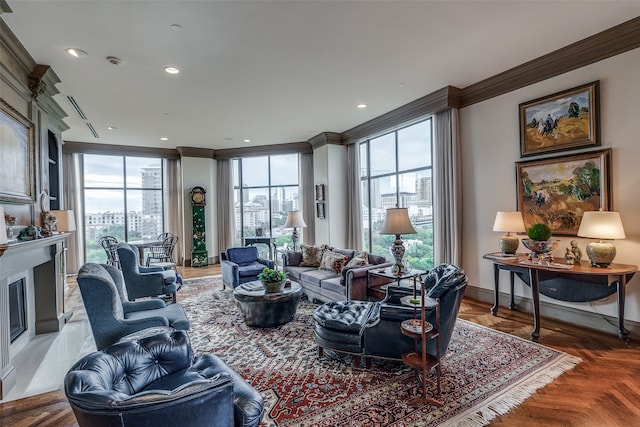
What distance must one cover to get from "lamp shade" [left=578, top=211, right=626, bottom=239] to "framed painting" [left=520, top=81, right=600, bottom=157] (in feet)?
2.97

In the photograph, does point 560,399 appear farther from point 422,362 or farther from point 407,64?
point 407,64

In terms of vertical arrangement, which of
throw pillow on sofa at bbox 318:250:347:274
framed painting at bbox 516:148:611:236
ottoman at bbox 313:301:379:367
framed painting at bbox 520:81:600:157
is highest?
framed painting at bbox 520:81:600:157

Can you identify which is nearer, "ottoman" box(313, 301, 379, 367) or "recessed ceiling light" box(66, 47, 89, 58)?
"ottoman" box(313, 301, 379, 367)

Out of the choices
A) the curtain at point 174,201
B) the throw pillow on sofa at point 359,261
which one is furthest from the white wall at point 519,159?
the curtain at point 174,201

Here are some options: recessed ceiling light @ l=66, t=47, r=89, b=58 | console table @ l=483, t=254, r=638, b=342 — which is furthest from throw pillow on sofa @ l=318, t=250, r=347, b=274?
recessed ceiling light @ l=66, t=47, r=89, b=58

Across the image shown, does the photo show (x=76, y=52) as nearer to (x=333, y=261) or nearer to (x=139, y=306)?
(x=139, y=306)

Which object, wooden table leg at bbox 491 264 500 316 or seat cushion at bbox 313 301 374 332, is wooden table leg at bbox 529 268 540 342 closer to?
wooden table leg at bbox 491 264 500 316

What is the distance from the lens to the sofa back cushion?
19.9 ft

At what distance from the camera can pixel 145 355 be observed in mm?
2004

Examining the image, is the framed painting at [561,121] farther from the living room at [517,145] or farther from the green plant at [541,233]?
the green plant at [541,233]

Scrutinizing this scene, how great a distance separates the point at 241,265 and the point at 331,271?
1821 millimetres

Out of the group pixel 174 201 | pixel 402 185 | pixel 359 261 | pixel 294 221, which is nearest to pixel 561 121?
pixel 402 185

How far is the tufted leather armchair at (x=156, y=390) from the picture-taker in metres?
1.29

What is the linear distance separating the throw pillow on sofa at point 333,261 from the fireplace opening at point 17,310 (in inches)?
154
